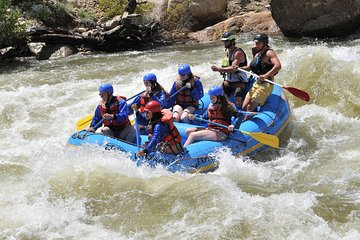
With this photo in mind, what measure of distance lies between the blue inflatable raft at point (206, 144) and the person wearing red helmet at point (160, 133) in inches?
3.1

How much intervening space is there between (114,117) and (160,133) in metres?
0.91

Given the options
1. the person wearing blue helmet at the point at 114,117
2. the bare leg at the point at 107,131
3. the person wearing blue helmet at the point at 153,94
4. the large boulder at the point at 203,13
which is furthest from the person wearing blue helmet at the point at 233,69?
the large boulder at the point at 203,13

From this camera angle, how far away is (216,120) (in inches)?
249

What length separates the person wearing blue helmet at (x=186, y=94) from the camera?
23.0 ft

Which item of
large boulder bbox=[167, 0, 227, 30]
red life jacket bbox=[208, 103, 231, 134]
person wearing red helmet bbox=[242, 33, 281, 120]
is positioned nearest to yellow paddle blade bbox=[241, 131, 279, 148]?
red life jacket bbox=[208, 103, 231, 134]

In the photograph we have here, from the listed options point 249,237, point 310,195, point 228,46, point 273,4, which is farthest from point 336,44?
point 249,237

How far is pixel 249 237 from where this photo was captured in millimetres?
4504

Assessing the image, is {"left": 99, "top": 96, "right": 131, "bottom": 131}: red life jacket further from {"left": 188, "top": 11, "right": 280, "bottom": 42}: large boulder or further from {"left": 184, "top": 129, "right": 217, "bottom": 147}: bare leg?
{"left": 188, "top": 11, "right": 280, "bottom": 42}: large boulder

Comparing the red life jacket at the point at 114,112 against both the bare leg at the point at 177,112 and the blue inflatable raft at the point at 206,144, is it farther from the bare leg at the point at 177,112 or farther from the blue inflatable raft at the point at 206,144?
the bare leg at the point at 177,112

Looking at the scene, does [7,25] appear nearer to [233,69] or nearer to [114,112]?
[114,112]

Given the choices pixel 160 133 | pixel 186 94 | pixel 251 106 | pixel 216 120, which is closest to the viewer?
pixel 160 133

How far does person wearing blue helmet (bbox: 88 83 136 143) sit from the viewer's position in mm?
6398

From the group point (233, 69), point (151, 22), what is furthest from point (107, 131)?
point (151, 22)

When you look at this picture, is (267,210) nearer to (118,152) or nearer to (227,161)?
(227,161)
